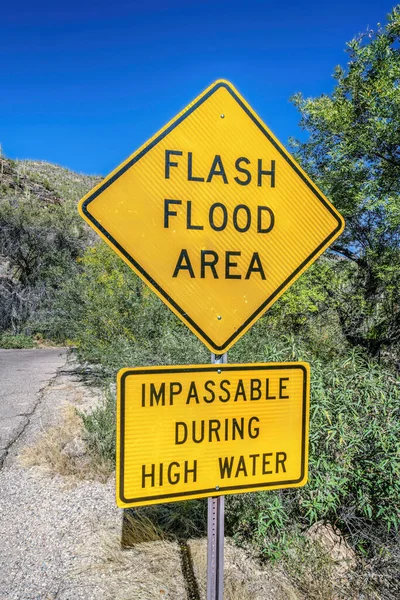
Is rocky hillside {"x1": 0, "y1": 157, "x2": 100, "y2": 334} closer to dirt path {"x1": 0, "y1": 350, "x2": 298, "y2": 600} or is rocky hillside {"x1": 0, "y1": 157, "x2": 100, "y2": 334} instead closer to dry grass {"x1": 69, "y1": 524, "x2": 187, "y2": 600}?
dirt path {"x1": 0, "y1": 350, "x2": 298, "y2": 600}

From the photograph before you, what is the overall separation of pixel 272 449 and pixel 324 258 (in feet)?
20.9

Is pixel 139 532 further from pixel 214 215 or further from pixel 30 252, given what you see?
pixel 30 252

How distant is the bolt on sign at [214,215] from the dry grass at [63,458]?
3.69 meters

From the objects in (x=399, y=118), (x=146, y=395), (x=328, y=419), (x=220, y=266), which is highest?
(x=399, y=118)

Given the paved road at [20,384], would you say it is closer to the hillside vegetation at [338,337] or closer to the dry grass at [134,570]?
the hillside vegetation at [338,337]

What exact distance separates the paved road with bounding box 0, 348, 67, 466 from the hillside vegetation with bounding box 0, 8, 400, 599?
4.37ft

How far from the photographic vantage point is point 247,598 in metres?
3.09

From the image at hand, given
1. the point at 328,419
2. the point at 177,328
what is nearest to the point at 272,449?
the point at 328,419

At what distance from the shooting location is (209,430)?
80.7 inches

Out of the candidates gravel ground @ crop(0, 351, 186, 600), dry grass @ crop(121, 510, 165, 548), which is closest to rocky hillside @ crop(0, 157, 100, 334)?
gravel ground @ crop(0, 351, 186, 600)

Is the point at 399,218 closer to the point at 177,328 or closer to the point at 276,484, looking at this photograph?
the point at 177,328

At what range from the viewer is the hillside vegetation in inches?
132

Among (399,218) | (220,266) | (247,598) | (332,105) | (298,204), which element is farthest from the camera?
(332,105)

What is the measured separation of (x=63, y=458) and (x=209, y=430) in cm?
406
